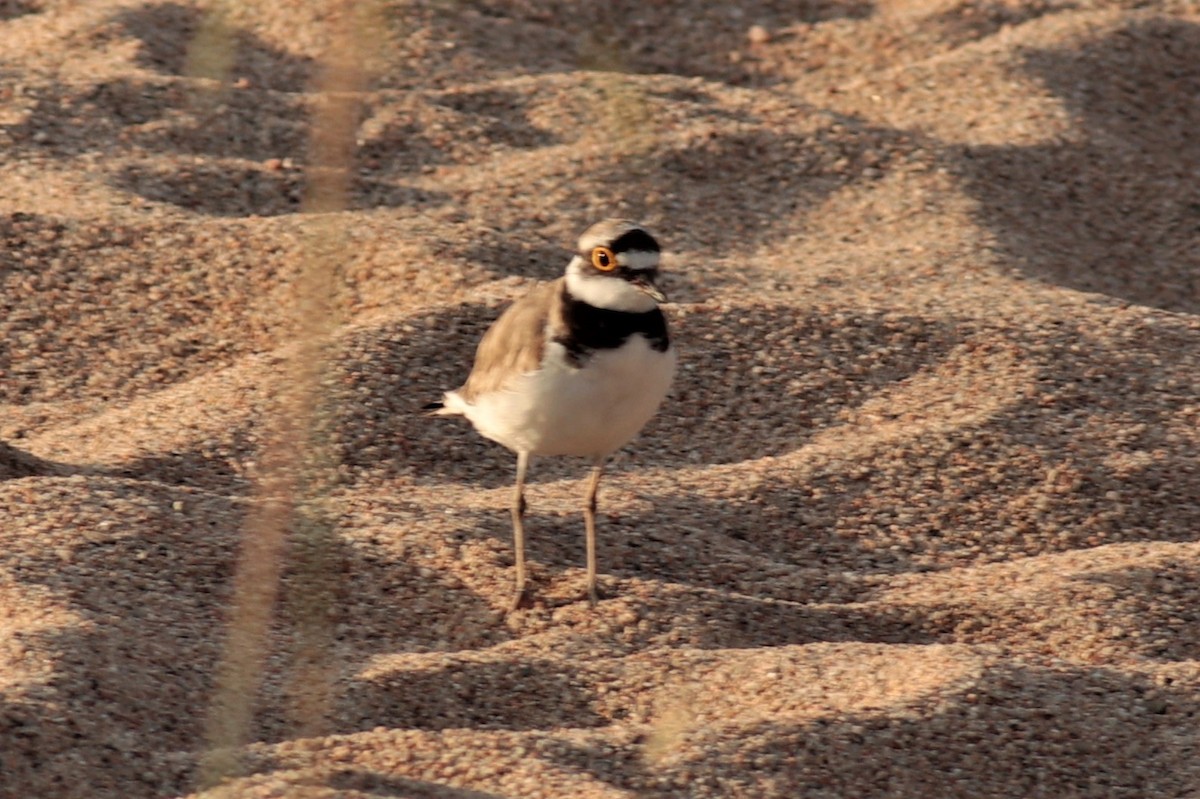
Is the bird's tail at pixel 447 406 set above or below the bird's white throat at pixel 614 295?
below

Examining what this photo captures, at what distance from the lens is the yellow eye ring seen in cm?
335

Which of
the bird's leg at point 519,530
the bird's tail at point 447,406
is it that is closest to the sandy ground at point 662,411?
the bird's leg at point 519,530

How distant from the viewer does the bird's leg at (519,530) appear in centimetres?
355

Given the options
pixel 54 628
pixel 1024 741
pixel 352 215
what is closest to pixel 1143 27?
pixel 352 215

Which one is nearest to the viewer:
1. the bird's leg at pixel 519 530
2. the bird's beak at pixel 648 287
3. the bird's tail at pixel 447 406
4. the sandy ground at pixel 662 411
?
the sandy ground at pixel 662 411

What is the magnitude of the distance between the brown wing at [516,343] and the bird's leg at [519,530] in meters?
0.18

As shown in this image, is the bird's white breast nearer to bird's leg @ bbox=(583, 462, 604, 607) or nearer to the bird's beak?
the bird's beak

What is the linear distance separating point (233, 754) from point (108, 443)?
4.67 feet

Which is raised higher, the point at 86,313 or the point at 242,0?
the point at 242,0

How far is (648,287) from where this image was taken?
3.33 metres

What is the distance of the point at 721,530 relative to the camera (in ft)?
12.9

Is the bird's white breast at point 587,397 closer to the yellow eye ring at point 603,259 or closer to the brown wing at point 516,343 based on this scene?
the brown wing at point 516,343

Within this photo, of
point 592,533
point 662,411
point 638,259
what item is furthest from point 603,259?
point 662,411

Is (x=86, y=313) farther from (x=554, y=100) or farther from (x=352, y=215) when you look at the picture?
(x=554, y=100)
